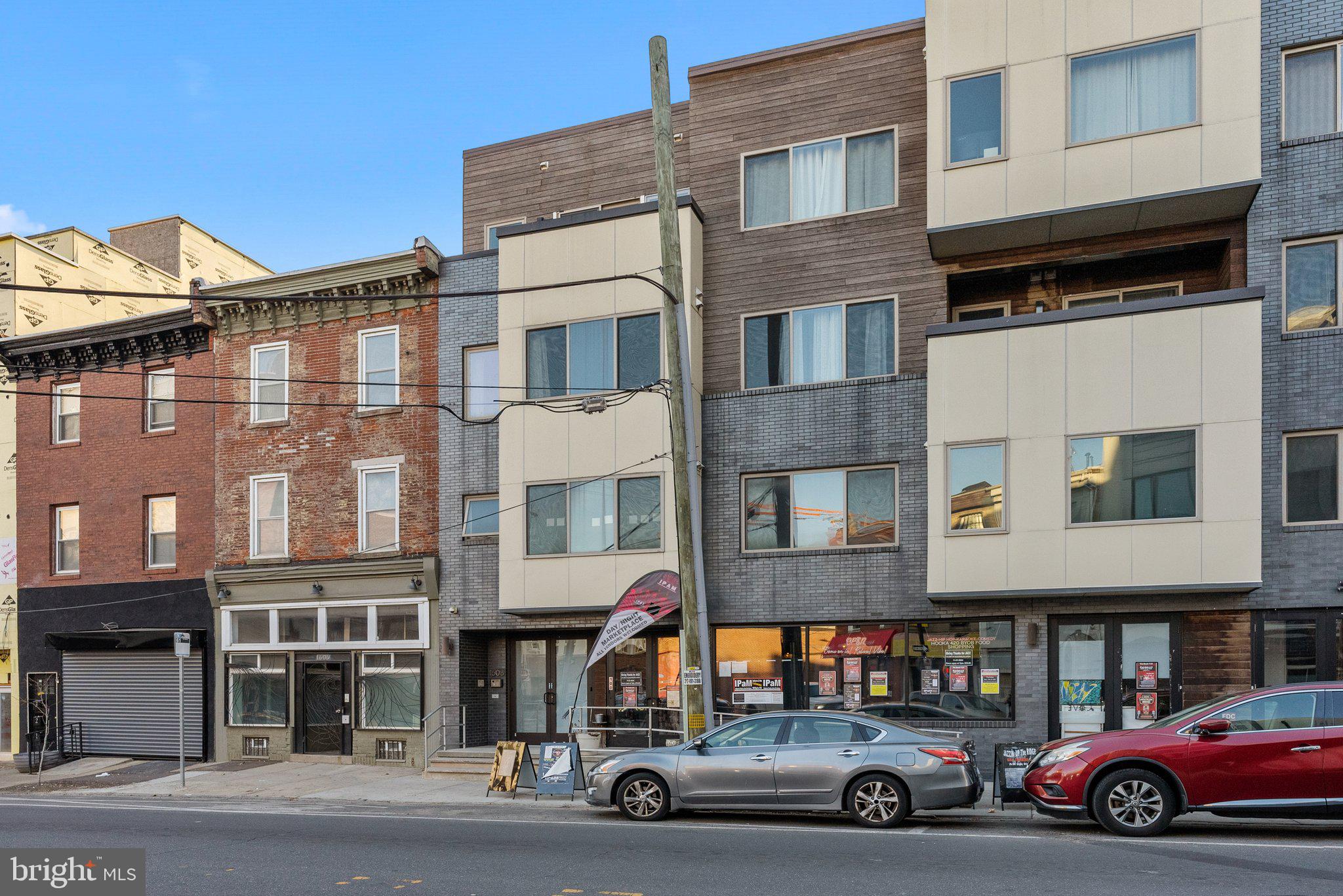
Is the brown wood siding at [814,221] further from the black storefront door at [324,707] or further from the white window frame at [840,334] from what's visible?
the black storefront door at [324,707]

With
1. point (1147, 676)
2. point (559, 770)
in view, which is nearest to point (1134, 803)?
point (1147, 676)

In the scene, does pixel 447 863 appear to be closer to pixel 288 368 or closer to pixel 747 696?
pixel 747 696

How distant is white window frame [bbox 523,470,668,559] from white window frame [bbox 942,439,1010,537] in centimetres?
461

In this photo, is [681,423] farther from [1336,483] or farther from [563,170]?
[1336,483]

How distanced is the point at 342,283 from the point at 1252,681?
17.5 meters

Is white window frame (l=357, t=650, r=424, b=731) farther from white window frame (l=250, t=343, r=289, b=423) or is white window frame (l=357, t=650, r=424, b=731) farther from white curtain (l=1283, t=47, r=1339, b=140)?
white curtain (l=1283, t=47, r=1339, b=140)

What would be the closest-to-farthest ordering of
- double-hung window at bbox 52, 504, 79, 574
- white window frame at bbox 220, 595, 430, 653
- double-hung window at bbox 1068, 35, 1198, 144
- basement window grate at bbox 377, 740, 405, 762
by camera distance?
double-hung window at bbox 1068, 35, 1198, 144 < basement window grate at bbox 377, 740, 405, 762 < white window frame at bbox 220, 595, 430, 653 < double-hung window at bbox 52, 504, 79, 574

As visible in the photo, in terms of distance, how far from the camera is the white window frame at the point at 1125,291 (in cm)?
1755

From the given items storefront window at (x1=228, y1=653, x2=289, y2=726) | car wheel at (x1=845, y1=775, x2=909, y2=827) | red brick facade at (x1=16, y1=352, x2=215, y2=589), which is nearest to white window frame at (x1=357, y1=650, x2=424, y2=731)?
storefront window at (x1=228, y1=653, x2=289, y2=726)

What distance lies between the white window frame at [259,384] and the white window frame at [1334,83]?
18254 millimetres

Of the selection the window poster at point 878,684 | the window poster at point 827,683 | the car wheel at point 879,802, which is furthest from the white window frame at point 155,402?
the car wheel at point 879,802

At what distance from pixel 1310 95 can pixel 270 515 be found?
19.9 metres

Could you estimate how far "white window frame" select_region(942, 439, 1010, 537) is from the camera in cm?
1645

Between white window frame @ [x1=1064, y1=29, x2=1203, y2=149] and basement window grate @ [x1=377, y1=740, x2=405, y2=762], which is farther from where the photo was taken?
basement window grate @ [x1=377, y1=740, x2=405, y2=762]
